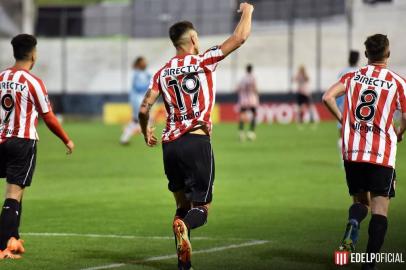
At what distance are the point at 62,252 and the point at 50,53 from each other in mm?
50313

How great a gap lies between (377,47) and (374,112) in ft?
2.02

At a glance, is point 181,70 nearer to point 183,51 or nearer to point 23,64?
point 183,51

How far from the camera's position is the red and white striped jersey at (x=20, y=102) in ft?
35.8

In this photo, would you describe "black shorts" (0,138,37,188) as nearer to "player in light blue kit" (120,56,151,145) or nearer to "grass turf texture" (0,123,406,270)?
"grass turf texture" (0,123,406,270)

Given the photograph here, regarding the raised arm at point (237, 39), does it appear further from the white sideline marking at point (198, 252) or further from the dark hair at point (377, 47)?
the white sideline marking at point (198, 252)

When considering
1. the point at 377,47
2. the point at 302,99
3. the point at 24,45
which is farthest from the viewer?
the point at 302,99

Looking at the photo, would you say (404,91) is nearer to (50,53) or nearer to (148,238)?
(148,238)

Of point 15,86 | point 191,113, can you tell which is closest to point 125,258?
point 191,113

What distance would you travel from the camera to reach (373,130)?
9.88m

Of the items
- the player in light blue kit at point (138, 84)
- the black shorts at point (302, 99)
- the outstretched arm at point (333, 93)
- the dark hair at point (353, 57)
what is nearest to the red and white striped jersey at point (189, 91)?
the outstretched arm at point (333, 93)

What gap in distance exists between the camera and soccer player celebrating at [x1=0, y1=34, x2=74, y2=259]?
10.9 meters

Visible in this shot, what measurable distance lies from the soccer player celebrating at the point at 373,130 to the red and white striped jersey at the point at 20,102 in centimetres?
311

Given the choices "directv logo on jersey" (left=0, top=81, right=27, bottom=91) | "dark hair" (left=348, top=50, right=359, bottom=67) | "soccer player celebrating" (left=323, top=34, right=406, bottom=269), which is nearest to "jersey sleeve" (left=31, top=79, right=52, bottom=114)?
"directv logo on jersey" (left=0, top=81, right=27, bottom=91)

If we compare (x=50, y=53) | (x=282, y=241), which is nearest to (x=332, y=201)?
(x=282, y=241)
